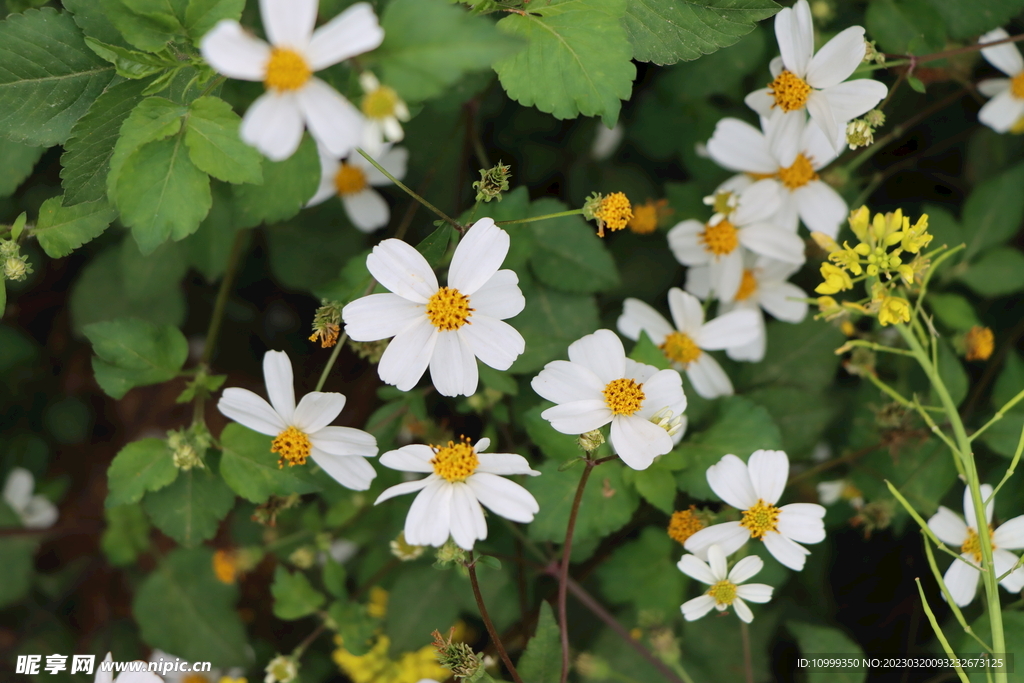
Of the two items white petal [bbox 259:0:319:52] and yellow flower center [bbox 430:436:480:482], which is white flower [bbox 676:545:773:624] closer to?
yellow flower center [bbox 430:436:480:482]

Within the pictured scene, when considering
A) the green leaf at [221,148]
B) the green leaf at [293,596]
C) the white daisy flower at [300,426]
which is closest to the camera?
the green leaf at [221,148]

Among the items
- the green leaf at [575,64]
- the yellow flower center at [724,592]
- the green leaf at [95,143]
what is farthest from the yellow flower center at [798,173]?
the green leaf at [95,143]

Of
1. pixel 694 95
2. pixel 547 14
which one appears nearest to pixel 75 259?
pixel 547 14

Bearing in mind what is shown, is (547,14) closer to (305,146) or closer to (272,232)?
(305,146)

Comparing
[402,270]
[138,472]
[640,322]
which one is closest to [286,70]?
[402,270]

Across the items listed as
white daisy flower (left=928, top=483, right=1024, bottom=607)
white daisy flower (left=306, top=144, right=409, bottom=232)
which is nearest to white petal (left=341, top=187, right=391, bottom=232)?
white daisy flower (left=306, top=144, right=409, bottom=232)

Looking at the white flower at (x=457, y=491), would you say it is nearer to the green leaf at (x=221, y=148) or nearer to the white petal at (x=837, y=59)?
the green leaf at (x=221, y=148)

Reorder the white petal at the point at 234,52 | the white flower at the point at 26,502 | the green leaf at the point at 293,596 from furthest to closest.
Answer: the white flower at the point at 26,502
the green leaf at the point at 293,596
the white petal at the point at 234,52
